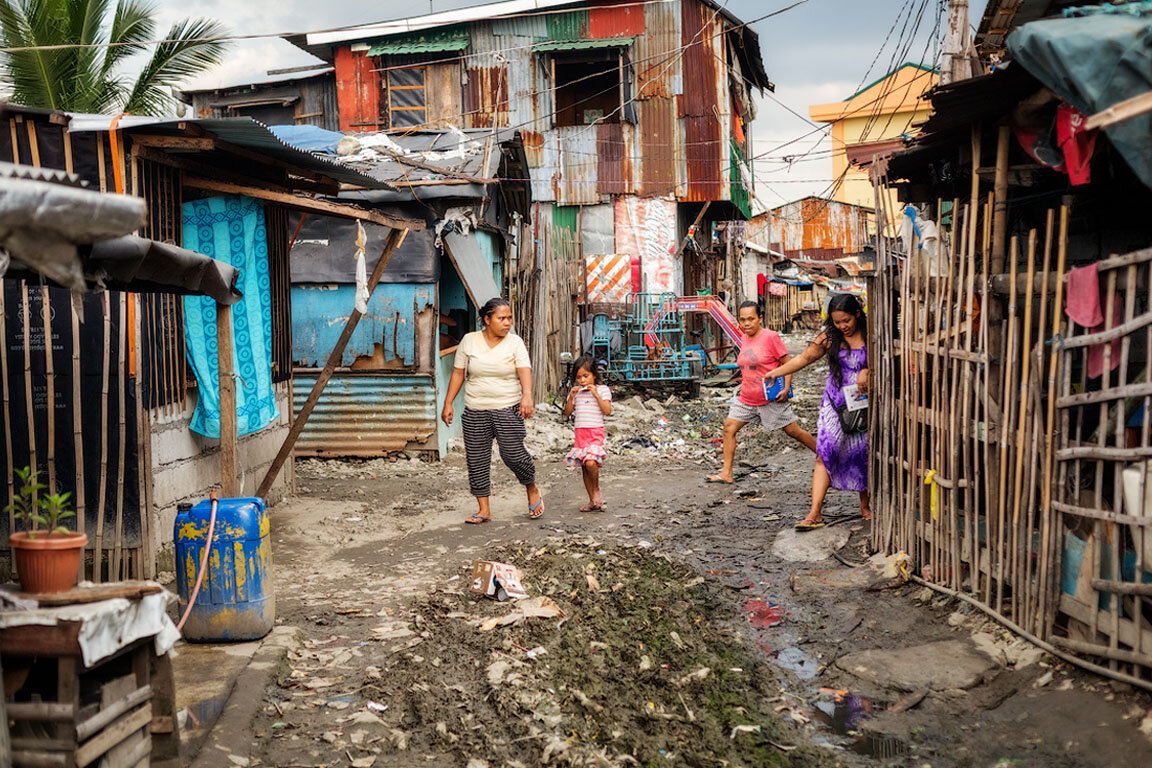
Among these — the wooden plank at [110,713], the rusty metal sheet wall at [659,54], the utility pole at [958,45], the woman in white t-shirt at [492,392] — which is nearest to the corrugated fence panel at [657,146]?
the rusty metal sheet wall at [659,54]

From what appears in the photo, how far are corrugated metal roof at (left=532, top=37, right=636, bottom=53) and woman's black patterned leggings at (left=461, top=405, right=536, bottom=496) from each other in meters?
13.1

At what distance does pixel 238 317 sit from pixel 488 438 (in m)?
2.29

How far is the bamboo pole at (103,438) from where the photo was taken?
596cm

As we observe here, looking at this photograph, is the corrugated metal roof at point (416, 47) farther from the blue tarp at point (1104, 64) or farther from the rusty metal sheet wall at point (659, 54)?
the blue tarp at point (1104, 64)

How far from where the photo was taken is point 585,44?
63.7ft

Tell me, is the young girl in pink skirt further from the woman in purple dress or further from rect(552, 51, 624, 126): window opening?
rect(552, 51, 624, 126): window opening

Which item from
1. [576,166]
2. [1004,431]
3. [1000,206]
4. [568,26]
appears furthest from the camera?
[576,166]

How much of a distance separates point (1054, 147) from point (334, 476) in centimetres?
827

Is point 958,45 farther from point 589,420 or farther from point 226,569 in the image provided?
point 226,569

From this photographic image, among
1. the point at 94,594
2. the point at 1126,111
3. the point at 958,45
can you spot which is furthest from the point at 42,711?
the point at 958,45

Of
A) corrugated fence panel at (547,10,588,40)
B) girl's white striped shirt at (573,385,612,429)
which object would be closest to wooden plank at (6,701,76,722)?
girl's white striped shirt at (573,385,612,429)

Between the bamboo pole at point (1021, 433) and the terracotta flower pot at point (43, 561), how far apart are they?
4.30 metres

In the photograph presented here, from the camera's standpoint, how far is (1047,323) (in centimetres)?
480

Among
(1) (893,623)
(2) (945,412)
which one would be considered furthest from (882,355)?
(1) (893,623)
